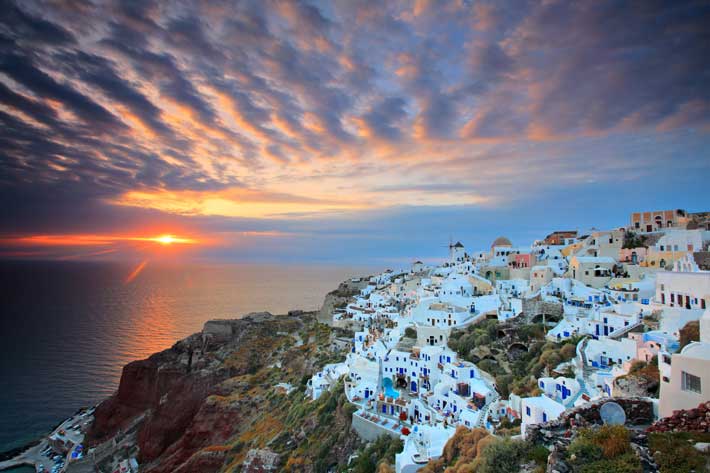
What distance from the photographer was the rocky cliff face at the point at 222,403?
29.6 meters

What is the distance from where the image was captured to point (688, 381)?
9.27 meters

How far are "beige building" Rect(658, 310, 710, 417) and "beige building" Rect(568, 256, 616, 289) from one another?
2531 cm

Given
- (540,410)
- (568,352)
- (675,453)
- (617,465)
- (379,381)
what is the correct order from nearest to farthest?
(675,453) → (617,465) → (540,410) → (568,352) → (379,381)

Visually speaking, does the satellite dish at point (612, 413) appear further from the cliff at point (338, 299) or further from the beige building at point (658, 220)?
the cliff at point (338, 299)

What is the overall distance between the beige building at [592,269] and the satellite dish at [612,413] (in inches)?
1011

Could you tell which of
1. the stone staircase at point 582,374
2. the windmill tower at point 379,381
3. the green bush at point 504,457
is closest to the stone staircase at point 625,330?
the stone staircase at point 582,374

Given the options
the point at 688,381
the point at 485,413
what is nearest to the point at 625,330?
the point at 485,413

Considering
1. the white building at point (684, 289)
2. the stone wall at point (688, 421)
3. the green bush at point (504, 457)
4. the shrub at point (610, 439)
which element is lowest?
the green bush at point (504, 457)

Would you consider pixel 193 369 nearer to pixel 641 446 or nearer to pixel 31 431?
pixel 31 431

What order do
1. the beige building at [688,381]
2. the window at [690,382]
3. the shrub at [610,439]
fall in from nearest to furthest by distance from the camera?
1. the shrub at [610,439]
2. the beige building at [688,381]
3. the window at [690,382]

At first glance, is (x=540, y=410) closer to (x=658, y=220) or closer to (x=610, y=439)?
(x=610, y=439)

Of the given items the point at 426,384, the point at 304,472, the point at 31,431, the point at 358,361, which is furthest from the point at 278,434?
the point at 31,431

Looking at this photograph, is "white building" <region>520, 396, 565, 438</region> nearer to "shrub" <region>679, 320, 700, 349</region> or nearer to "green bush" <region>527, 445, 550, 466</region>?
"shrub" <region>679, 320, 700, 349</region>

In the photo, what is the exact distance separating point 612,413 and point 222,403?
35819mm
